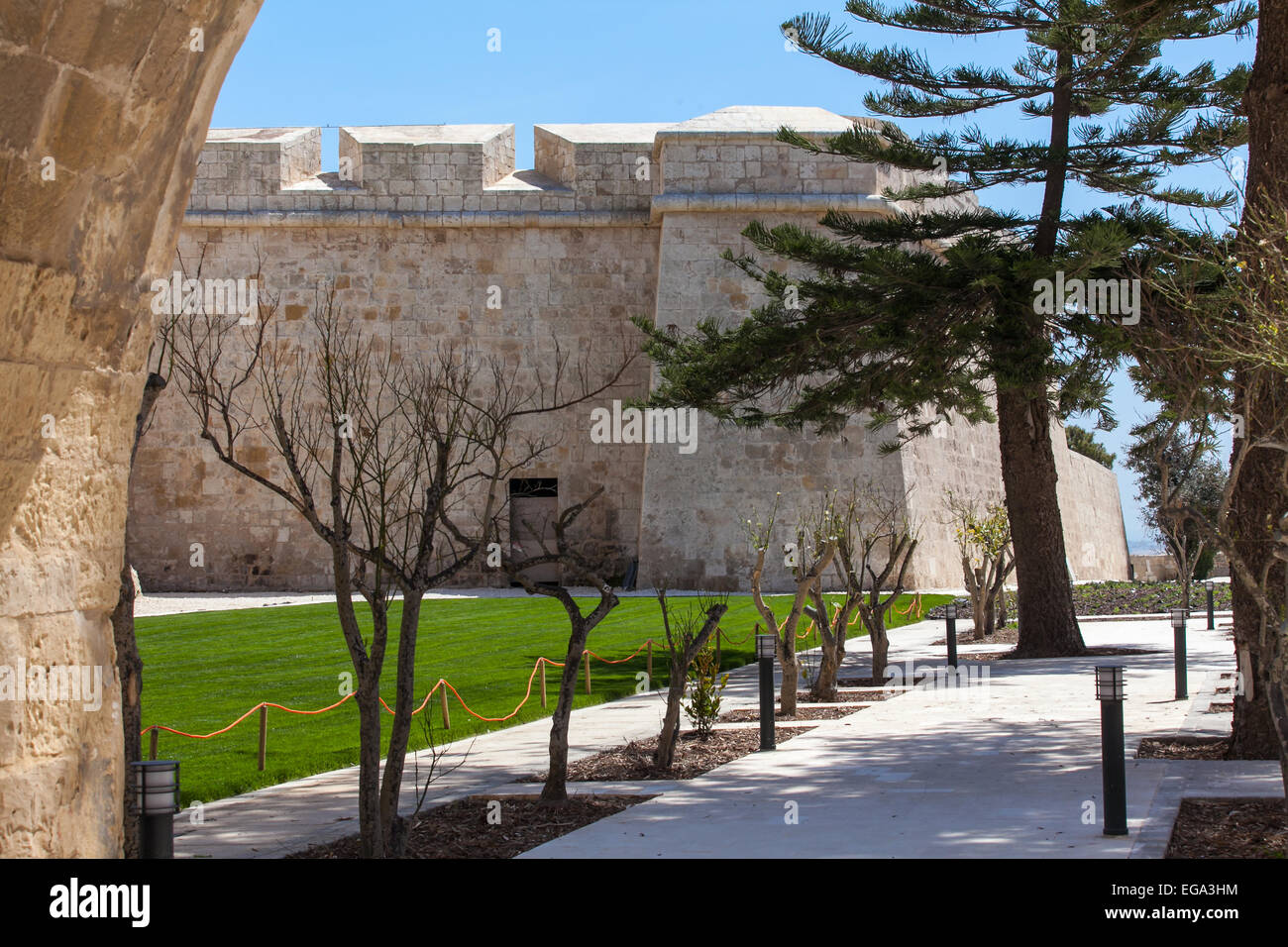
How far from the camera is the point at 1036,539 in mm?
12820

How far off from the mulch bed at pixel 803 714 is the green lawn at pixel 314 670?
1.44 meters

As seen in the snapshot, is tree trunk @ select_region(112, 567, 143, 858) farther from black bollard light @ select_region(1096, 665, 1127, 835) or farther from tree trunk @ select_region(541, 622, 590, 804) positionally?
black bollard light @ select_region(1096, 665, 1127, 835)

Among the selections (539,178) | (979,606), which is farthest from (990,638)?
(539,178)

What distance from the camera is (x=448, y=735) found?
26.9 ft

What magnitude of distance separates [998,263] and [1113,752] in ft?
15.0

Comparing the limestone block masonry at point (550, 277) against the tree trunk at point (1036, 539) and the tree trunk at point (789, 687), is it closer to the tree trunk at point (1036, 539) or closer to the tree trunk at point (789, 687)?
the tree trunk at point (1036, 539)

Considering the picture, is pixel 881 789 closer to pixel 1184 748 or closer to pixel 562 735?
pixel 562 735

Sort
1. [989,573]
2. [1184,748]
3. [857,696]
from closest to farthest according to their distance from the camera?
[1184,748], [857,696], [989,573]

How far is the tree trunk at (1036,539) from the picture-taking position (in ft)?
41.5

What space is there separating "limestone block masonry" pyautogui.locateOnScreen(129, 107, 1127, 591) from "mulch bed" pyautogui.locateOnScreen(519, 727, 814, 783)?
11243 mm

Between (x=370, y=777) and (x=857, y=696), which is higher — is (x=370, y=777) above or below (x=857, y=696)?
above
